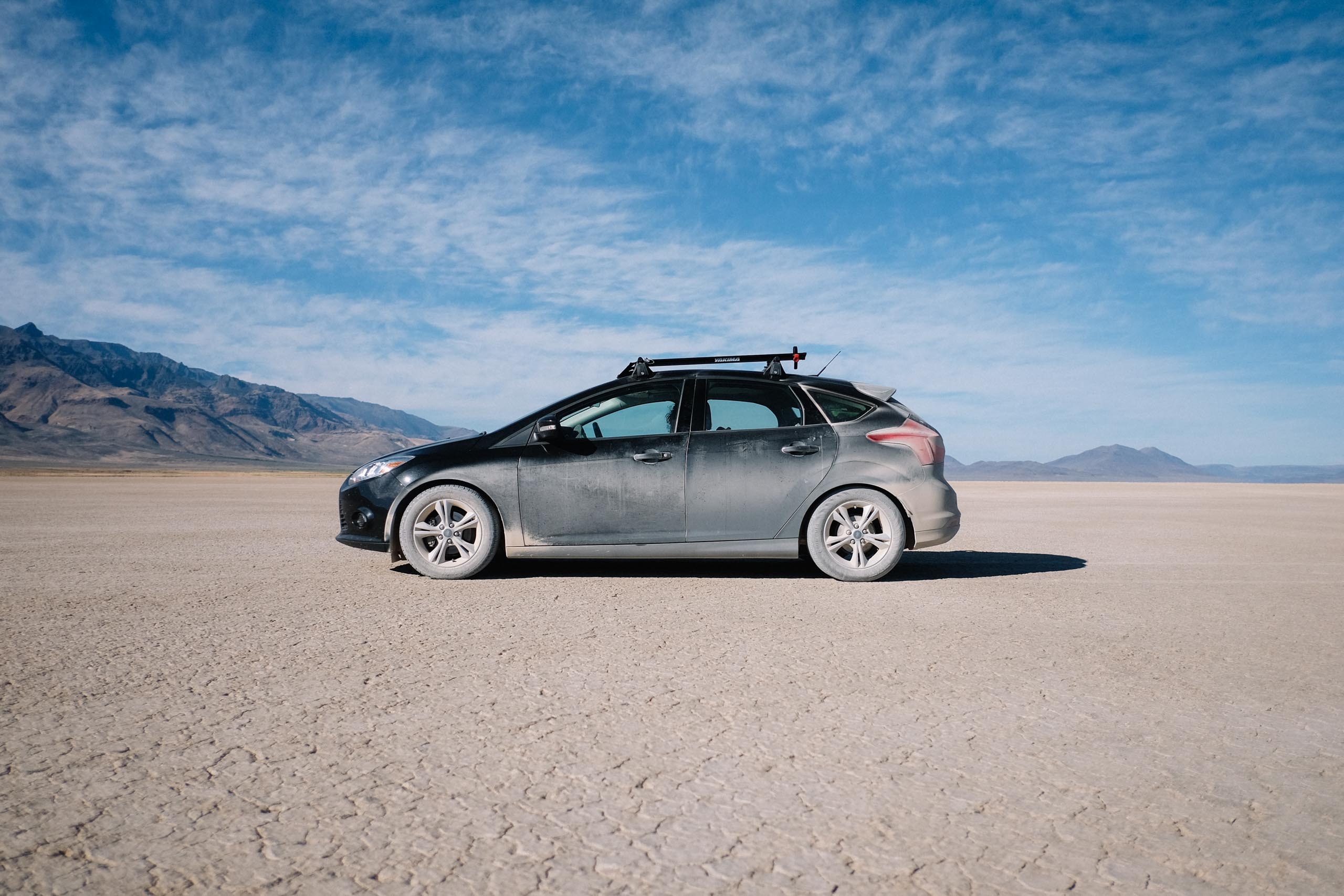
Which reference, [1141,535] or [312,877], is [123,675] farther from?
[1141,535]

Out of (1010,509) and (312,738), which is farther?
(1010,509)

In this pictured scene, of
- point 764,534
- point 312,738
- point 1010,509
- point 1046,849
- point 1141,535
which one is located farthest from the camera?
point 1010,509

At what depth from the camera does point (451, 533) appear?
6.52 m

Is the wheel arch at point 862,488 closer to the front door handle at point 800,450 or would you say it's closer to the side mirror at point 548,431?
the front door handle at point 800,450

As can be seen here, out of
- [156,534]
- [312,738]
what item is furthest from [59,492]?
[312,738]

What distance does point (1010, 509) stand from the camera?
1875 cm

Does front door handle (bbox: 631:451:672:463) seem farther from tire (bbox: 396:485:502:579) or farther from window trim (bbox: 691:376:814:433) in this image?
tire (bbox: 396:485:502:579)

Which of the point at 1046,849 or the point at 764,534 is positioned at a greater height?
the point at 764,534

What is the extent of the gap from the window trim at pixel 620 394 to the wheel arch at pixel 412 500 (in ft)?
1.76

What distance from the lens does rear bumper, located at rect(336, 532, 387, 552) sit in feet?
21.7

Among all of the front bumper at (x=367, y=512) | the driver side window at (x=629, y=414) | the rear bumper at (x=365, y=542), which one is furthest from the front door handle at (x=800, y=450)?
the rear bumper at (x=365, y=542)

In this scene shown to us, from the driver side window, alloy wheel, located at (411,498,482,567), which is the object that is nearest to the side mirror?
the driver side window

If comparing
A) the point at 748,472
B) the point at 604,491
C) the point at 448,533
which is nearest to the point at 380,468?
the point at 448,533

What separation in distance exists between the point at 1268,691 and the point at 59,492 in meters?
27.8
